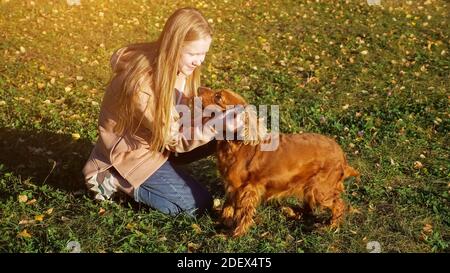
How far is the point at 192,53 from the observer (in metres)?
3.72

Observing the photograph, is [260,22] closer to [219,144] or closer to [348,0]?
[348,0]

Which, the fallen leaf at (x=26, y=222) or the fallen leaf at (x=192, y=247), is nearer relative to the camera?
the fallen leaf at (x=192, y=247)

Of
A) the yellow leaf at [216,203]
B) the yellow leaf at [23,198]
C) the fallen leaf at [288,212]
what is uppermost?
the yellow leaf at [23,198]

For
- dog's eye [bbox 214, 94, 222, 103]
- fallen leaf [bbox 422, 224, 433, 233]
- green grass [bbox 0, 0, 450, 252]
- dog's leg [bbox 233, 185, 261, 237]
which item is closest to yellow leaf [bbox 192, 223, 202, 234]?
green grass [bbox 0, 0, 450, 252]

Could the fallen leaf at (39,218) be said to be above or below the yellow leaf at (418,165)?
above

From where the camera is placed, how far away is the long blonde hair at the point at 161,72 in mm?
3619

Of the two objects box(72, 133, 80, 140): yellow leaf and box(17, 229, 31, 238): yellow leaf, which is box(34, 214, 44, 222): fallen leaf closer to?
box(17, 229, 31, 238): yellow leaf

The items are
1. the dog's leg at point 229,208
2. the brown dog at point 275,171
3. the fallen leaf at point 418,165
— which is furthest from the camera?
the fallen leaf at point 418,165

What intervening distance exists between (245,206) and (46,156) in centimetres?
228

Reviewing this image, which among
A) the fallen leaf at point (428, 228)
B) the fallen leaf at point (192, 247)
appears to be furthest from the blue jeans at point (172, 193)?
the fallen leaf at point (428, 228)

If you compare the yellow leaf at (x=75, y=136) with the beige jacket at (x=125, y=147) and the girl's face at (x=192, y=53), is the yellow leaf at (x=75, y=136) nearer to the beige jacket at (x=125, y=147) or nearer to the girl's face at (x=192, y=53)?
the beige jacket at (x=125, y=147)

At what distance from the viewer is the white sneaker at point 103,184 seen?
13.3ft

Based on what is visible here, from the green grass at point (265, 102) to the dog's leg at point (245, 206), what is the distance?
0.12 meters

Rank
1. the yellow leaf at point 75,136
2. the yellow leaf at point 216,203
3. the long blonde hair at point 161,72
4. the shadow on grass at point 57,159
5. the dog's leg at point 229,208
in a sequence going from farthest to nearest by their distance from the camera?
1. the yellow leaf at point 75,136
2. the shadow on grass at point 57,159
3. the yellow leaf at point 216,203
4. the dog's leg at point 229,208
5. the long blonde hair at point 161,72
